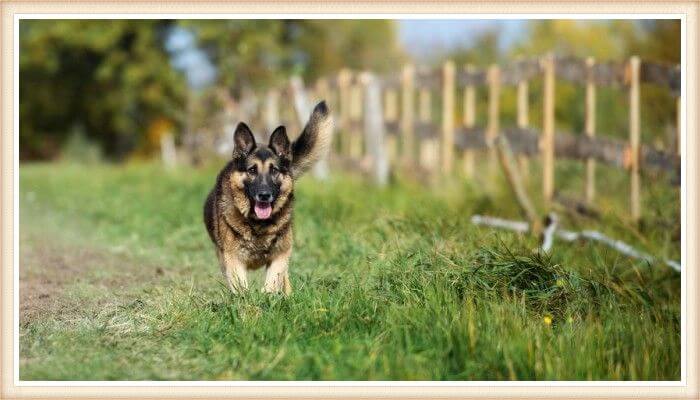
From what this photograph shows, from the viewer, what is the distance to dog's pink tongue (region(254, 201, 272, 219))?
693 centimetres

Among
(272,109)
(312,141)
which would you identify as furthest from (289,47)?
(312,141)

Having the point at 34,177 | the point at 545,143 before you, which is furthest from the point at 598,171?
the point at 34,177

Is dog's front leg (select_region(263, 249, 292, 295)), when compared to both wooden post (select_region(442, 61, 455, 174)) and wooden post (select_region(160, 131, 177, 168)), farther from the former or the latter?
wooden post (select_region(160, 131, 177, 168))

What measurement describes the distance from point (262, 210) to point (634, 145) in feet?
16.2

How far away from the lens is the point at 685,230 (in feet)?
22.3

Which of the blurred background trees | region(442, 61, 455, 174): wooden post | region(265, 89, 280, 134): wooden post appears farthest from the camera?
the blurred background trees

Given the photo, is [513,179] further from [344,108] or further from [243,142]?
[344,108]

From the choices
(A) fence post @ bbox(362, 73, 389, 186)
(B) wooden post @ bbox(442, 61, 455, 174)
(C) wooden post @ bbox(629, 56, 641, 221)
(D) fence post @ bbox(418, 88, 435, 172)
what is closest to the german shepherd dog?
(C) wooden post @ bbox(629, 56, 641, 221)

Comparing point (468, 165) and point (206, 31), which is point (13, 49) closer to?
point (468, 165)

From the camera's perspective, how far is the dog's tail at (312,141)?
7406mm

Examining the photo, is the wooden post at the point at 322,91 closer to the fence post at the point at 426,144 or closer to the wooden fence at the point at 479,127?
the wooden fence at the point at 479,127

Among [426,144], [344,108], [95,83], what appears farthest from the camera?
[95,83]

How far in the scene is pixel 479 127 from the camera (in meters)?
13.1

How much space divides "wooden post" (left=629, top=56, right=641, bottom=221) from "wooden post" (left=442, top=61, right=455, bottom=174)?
3.48 metres
